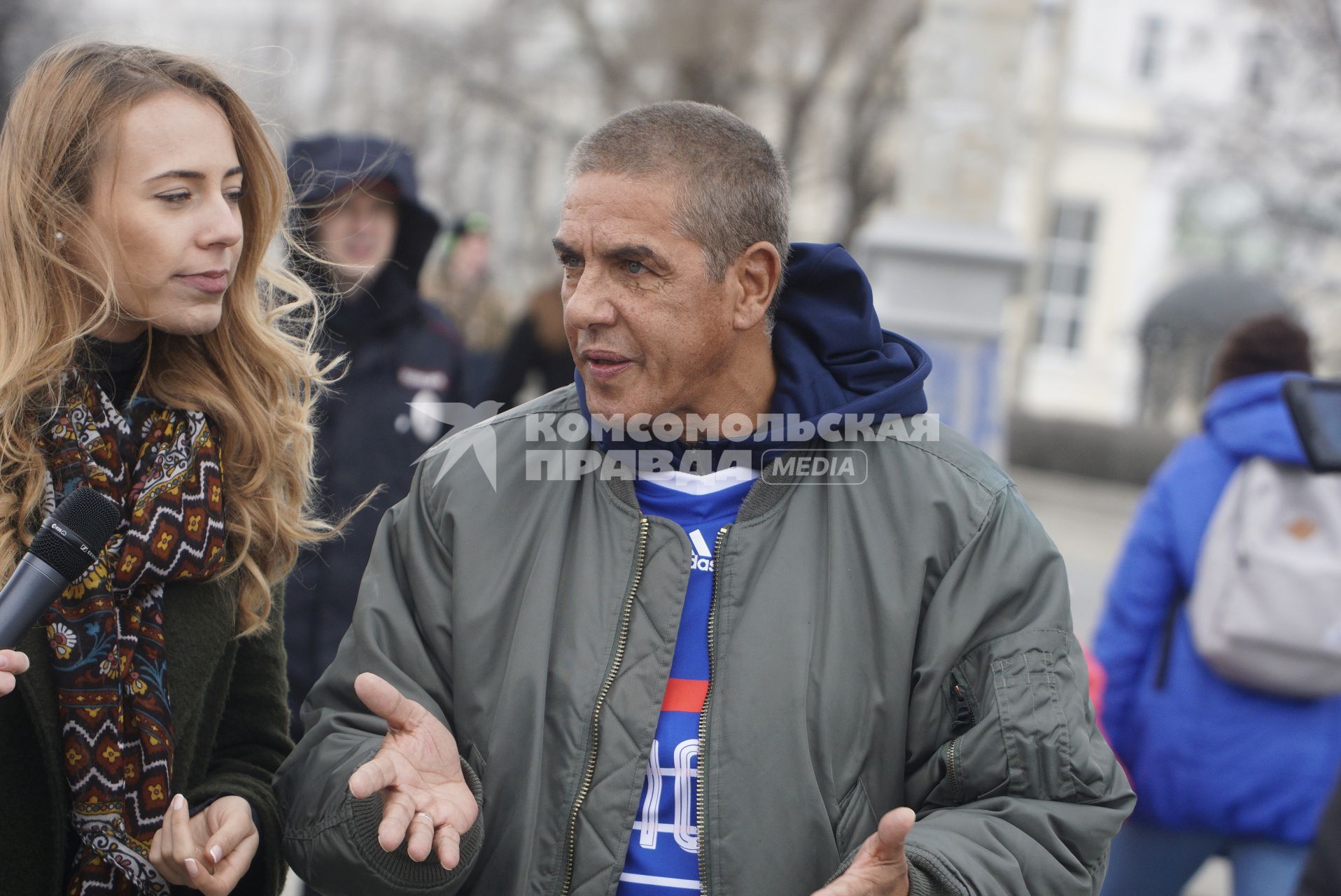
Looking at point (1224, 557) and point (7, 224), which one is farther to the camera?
point (1224, 557)

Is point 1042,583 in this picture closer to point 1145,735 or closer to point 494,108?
point 1145,735

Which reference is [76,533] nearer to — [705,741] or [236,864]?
[236,864]

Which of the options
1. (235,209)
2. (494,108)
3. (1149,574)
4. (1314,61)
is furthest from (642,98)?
(235,209)

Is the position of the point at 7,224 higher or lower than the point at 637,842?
higher

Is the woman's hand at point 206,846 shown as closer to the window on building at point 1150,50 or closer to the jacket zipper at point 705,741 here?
the jacket zipper at point 705,741

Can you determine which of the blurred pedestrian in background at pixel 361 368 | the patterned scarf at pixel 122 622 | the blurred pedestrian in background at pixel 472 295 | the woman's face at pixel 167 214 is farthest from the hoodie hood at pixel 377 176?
the patterned scarf at pixel 122 622

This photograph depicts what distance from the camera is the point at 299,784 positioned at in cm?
233

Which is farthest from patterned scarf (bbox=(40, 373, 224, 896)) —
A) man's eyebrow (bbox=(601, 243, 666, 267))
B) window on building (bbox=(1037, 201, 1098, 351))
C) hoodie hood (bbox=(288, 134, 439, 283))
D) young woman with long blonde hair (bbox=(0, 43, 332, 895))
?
window on building (bbox=(1037, 201, 1098, 351))

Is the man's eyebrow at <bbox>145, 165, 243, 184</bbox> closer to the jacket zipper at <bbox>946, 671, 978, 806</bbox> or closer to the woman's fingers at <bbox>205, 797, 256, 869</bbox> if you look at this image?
the woman's fingers at <bbox>205, 797, 256, 869</bbox>

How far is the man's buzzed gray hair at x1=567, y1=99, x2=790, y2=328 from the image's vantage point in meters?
2.40

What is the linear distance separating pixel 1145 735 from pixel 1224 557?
22.5 inches

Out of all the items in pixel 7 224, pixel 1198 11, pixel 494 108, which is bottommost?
pixel 7 224

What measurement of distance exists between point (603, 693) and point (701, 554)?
0.29 m

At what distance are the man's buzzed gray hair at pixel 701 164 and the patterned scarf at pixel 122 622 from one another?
2.87 ft
